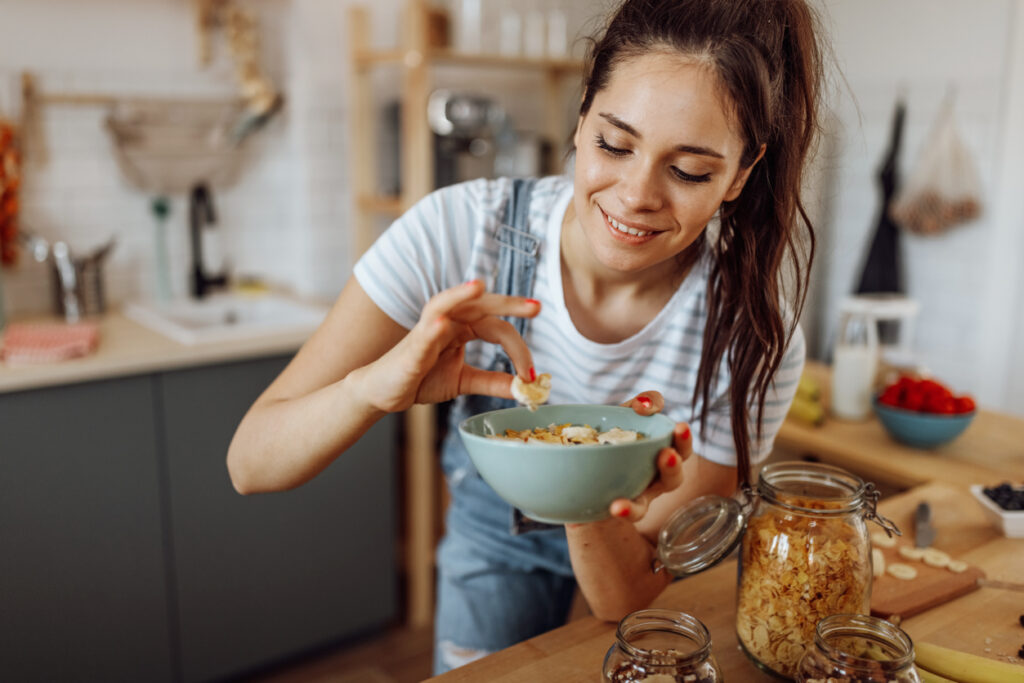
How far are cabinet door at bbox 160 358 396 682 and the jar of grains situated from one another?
1614 millimetres

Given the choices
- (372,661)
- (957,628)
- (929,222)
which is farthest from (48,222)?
(929,222)

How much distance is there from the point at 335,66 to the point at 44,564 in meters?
1.68

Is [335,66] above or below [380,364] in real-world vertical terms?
above

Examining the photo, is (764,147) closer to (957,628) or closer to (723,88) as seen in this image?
(723,88)

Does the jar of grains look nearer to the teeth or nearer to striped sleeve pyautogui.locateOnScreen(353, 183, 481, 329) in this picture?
the teeth

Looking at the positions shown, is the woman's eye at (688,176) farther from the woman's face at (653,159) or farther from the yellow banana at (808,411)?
the yellow banana at (808,411)

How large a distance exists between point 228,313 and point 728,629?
83.8 inches

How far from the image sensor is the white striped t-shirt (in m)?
1.13

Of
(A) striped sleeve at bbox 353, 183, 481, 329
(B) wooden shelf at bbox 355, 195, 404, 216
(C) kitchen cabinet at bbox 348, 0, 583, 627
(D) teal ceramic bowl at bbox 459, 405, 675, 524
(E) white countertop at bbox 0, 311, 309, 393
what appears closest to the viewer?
(D) teal ceramic bowl at bbox 459, 405, 675, 524

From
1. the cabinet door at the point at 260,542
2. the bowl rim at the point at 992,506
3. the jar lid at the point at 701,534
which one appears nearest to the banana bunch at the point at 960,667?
the jar lid at the point at 701,534

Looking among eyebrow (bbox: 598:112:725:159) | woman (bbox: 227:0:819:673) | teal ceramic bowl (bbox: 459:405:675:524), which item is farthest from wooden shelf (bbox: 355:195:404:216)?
teal ceramic bowl (bbox: 459:405:675:524)

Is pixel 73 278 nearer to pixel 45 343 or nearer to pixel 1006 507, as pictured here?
pixel 45 343

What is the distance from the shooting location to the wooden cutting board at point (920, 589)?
1.03 m

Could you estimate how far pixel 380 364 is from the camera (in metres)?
0.84
